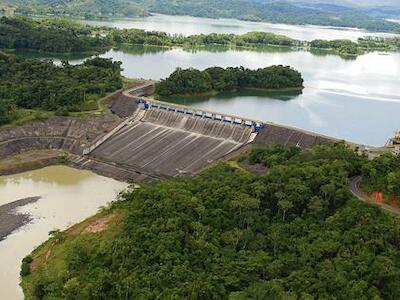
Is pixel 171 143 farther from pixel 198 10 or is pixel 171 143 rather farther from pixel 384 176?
pixel 198 10

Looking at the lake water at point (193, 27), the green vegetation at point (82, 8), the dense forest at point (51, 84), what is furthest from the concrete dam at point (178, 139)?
the green vegetation at point (82, 8)

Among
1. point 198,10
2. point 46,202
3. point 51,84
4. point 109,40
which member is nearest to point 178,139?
point 46,202

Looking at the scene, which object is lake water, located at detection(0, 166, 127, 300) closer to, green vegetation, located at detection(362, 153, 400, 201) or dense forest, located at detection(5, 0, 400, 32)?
green vegetation, located at detection(362, 153, 400, 201)

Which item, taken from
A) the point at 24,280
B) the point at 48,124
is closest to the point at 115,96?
the point at 48,124

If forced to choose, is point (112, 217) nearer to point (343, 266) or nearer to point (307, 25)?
point (343, 266)

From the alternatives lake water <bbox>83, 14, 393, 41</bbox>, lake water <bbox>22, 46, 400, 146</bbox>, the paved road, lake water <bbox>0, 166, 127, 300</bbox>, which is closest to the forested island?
lake water <bbox>22, 46, 400, 146</bbox>
